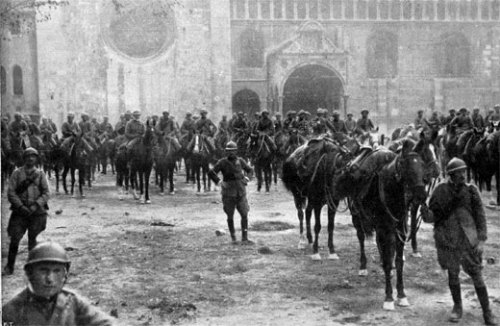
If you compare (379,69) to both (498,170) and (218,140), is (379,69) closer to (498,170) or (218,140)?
(218,140)

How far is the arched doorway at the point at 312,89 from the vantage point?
38531 mm

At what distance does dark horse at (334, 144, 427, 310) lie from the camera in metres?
7.53

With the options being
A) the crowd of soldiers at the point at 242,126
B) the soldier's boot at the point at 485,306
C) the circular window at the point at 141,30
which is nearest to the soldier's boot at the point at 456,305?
the soldier's boot at the point at 485,306

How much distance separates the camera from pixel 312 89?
3903 centimetres

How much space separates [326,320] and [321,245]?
4.47 m

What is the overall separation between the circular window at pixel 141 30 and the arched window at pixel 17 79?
594 centimetres

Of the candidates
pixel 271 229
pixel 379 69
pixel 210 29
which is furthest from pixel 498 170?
pixel 379 69

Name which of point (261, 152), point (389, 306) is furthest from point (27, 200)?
point (261, 152)

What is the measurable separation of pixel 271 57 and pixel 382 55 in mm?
7427

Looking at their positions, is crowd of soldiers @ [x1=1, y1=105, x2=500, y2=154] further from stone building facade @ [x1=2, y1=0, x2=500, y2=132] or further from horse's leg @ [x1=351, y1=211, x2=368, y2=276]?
stone building facade @ [x1=2, y1=0, x2=500, y2=132]

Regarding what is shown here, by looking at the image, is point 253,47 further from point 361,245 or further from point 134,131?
point 361,245

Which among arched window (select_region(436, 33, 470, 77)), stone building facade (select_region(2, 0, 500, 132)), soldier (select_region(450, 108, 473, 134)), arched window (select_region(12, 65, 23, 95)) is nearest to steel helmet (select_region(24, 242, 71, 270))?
soldier (select_region(450, 108, 473, 134))

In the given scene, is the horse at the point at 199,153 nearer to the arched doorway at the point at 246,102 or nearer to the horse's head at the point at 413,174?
the horse's head at the point at 413,174

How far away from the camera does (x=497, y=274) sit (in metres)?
9.55
